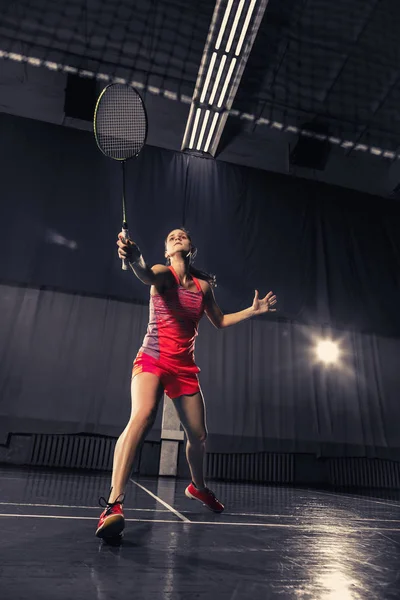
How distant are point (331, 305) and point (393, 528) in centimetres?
484

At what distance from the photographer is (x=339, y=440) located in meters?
5.97

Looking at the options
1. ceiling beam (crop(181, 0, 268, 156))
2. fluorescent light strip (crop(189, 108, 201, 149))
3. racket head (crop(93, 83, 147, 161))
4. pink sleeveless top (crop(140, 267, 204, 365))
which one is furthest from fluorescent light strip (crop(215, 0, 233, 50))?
pink sleeveless top (crop(140, 267, 204, 365))

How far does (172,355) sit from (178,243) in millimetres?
572

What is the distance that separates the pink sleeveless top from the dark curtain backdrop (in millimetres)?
3780

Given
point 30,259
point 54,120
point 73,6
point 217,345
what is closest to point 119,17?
point 73,6

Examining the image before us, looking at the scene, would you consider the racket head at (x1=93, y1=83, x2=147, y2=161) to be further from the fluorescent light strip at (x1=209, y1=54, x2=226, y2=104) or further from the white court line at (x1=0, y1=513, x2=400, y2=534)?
the fluorescent light strip at (x1=209, y1=54, x2=226, y2=104)

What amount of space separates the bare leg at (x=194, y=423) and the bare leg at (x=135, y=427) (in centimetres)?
21

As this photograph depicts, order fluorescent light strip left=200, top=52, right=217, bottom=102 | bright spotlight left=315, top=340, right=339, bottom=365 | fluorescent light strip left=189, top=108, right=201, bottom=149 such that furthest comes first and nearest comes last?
bright spotlight left=315, top=340, right=339, bottom=365, fluorescent light strip left=189, top=108, right=201, bottom=149, fluorescent light strip left=200, top=52, right=217, bottom=102

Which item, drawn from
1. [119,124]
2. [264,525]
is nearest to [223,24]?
[119,124]

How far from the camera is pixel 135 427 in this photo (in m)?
1.56

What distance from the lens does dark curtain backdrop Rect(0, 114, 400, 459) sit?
548 cm

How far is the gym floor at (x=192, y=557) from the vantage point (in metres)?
0.86

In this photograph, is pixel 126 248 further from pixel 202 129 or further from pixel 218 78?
pixel 202 129

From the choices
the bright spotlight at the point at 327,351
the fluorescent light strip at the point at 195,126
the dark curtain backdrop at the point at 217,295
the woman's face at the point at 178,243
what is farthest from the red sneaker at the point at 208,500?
the fluorescent light strip at the point at 195,126
